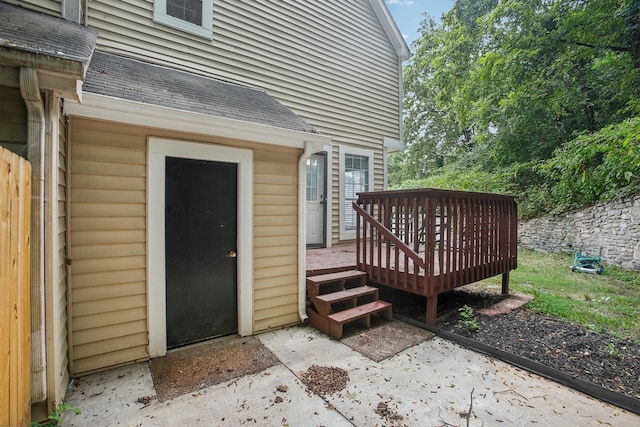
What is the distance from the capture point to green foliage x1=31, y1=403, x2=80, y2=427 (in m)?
1.93

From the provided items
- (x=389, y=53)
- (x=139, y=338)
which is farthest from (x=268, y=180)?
(x=389, y=53)

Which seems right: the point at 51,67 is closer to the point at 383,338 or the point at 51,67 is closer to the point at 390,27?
the point at 383,338

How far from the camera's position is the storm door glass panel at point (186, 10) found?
4.39m

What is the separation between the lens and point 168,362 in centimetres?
281

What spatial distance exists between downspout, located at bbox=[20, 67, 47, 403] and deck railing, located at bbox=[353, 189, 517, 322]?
11.0 ft

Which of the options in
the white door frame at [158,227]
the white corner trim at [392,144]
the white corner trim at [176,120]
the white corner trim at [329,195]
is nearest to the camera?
the white corner trim at [176,120]

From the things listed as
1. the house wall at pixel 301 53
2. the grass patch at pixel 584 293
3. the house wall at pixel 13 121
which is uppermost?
the house wall at pixel 301 53

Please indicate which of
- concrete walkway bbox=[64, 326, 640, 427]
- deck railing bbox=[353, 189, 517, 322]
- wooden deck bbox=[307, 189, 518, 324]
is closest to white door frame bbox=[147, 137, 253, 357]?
concrete walkway bbox=[64, 326, 640, 427]

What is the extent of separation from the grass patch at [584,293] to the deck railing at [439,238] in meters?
0.88

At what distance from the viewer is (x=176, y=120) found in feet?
8.99

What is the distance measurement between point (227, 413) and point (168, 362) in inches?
40.4

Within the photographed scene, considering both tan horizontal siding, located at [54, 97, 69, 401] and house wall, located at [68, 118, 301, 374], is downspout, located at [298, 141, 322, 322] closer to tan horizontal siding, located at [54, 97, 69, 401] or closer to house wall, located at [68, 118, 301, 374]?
house wall, located at [68, 118, 301, 374]

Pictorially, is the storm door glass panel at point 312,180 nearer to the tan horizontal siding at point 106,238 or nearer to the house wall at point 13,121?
the tan horizontal siding at point 106,238

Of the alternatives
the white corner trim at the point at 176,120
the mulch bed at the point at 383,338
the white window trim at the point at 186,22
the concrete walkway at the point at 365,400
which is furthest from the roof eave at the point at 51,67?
the mulch bed at the point at 383,338
